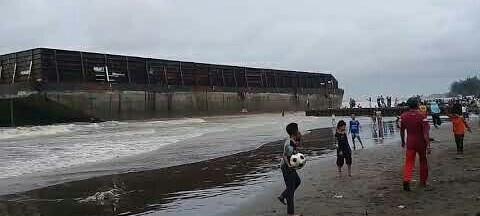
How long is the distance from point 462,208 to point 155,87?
4792cm

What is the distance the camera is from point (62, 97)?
42.4 metres

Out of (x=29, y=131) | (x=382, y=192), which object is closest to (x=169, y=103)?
(x=29, y=131)

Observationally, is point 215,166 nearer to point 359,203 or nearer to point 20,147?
point 359,203

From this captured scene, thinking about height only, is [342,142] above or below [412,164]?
above

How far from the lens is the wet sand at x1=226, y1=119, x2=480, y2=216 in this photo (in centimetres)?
717

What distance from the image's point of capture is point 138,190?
11047 millimetres

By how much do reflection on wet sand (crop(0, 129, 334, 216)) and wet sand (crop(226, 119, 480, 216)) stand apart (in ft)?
4.81

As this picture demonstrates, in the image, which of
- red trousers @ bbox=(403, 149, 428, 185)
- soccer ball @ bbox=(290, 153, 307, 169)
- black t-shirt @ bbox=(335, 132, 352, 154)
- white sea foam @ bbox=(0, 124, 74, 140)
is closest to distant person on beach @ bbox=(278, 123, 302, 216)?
soccer ball @ bbox=(290, 153, 307, 169)

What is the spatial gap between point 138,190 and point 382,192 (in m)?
5.03

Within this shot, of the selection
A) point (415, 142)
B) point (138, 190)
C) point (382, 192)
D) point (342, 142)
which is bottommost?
point (138, 190)

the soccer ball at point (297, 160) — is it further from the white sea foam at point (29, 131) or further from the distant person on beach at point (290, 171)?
the white sea foam at point (29, 131)

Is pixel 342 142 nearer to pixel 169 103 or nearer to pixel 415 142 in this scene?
pixel 415 142

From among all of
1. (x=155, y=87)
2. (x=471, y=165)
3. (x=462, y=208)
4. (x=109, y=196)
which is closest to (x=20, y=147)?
(x=109, y=196)

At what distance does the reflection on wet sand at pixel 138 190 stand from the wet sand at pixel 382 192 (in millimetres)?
1468
